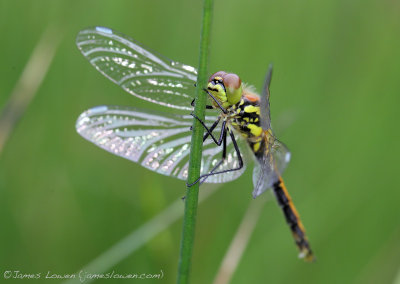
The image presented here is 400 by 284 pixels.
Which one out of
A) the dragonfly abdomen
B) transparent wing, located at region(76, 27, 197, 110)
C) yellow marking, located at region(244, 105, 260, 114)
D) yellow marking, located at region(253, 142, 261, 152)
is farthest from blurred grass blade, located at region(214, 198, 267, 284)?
transparent wing, located at region(76, 27, 197, 110)

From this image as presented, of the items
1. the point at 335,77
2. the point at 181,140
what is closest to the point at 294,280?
the point at 181,140

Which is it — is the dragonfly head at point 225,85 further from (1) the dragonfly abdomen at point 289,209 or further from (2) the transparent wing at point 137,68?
(1) the dragonfly abdomen at point 289,209

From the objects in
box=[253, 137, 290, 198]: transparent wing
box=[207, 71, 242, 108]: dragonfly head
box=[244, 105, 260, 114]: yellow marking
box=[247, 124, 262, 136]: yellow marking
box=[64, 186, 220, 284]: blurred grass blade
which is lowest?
box=[64, 186, 220, 284]: blurred grass blade

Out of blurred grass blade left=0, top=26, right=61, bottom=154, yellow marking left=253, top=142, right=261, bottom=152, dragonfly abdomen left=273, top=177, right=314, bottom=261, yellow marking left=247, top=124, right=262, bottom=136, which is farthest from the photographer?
dragonfly abdomen left=273, top=177, right=314, bottom=261

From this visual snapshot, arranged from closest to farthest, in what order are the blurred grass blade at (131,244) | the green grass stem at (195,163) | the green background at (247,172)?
the green grass stem at (195,163) < the blurred grass blade at (131,244) < the green background at (247,172)

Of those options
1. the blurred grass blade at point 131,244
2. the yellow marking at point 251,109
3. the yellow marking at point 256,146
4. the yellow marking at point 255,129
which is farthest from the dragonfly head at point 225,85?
the blurred grass blade at point 131,244

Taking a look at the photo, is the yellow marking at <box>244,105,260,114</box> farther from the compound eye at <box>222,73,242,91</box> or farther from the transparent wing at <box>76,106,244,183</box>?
the compound eye at <box>222,73,242,91</box>

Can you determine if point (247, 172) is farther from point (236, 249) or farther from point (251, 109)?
point (236, 249)

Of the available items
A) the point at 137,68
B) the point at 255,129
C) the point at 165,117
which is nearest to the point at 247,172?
the point at 255,129
